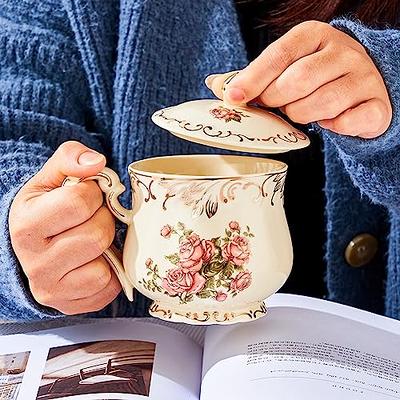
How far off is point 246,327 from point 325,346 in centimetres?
6

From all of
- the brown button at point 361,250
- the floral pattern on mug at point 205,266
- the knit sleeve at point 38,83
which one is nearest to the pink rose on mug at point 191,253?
the floral pattern on mug at point 205,266

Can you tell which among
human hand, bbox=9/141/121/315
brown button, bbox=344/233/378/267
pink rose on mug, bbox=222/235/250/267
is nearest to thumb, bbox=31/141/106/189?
human hand, bbox=9/141/121/315

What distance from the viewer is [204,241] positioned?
571mm

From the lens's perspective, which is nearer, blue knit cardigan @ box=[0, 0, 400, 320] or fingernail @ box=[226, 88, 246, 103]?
fingernail @ box=[226, 88, 246, 103]

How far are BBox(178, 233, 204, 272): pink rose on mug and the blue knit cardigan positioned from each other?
24cm

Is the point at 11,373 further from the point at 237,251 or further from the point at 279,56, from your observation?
the point at 279,56

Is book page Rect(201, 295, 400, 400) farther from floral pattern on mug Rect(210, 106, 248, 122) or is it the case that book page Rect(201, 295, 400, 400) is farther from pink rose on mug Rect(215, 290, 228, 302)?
floral pattern on mug Rect(210, 106, 248, 122)

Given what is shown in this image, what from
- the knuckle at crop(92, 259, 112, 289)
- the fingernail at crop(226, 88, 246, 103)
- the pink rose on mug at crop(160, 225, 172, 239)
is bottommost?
the knuckle at crop(92, 259, 112, 289)

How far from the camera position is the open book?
0.58m

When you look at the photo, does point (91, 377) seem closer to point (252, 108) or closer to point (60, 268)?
point (60, 268)

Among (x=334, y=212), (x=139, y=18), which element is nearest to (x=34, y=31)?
(x=139, y=18)

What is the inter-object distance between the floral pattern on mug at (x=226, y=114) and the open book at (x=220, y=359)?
176 millimetres

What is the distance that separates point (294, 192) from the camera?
3.00ft

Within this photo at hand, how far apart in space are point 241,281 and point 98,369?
0.13 m
